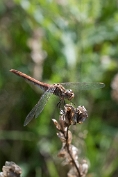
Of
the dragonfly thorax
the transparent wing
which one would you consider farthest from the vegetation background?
the dragonfly thorax

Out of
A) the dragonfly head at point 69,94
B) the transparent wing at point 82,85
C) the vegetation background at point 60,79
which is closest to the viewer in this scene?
the dragonfly head at point 69,94

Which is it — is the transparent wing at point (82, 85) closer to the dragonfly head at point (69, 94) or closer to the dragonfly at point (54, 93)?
the dragonfly at point (54, 93)

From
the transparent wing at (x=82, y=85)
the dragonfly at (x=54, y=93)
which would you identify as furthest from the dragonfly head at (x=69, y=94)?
the transparent wing at (x=82, y=85)

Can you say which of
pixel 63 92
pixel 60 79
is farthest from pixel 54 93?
pixel 60 79

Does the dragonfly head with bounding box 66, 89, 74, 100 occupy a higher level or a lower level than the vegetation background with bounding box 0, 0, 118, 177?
lower

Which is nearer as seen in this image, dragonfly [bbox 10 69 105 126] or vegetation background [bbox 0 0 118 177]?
dragonfly [bbox 10 69 105 126]

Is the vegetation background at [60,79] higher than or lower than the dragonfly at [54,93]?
higher

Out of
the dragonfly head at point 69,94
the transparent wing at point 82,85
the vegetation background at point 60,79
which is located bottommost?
the dragonfly head at point 69,94

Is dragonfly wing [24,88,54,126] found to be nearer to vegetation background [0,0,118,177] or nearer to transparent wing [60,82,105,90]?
transparent wing [60,82,105,90]

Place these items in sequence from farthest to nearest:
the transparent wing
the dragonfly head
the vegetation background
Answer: the vegetation background → the transparent wing → the dragonfly head

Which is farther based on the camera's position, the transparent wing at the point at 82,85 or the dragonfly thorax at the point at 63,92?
the transparent wing at the point at 82,85
